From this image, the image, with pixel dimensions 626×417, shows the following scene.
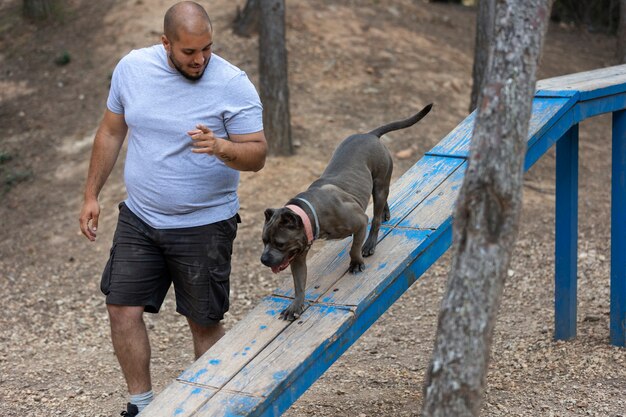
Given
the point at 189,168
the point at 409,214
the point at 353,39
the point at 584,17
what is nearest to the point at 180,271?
the point at 189,168

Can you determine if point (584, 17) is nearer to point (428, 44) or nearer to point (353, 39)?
point (428, 44)

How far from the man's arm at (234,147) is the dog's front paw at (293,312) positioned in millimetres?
708

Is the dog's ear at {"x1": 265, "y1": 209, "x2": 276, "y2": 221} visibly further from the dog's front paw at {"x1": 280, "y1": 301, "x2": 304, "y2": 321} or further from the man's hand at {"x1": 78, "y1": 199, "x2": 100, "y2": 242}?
the man's hand at {"x1": 78, "y1": 199, "x2": 100, "y2": 242}

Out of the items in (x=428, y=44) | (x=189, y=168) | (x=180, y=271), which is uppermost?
(x=189, y=168)

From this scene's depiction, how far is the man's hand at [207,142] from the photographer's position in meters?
3.73

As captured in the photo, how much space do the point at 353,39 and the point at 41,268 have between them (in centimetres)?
585

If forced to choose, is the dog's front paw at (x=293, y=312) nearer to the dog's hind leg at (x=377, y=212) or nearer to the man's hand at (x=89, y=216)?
the dog's hind leg at (x=377, y=212)

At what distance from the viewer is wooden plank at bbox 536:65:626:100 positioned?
202 inches

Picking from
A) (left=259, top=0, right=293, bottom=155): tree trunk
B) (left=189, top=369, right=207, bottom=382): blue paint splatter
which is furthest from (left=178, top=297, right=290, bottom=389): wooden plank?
(left=259, top=0, right=293, bottom=155): tree trunk

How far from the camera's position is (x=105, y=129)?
4355 mm

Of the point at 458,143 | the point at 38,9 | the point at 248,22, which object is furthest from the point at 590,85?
the point at 38,9

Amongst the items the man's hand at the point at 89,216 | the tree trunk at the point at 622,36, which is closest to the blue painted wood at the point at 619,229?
the man's hand at the point at 89,216

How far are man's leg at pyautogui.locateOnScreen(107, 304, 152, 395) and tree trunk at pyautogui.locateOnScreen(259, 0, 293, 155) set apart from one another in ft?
16.4

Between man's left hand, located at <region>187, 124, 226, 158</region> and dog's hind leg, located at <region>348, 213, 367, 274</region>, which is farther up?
man's left hand, located at <region>187, 124, 226, 158</region>
